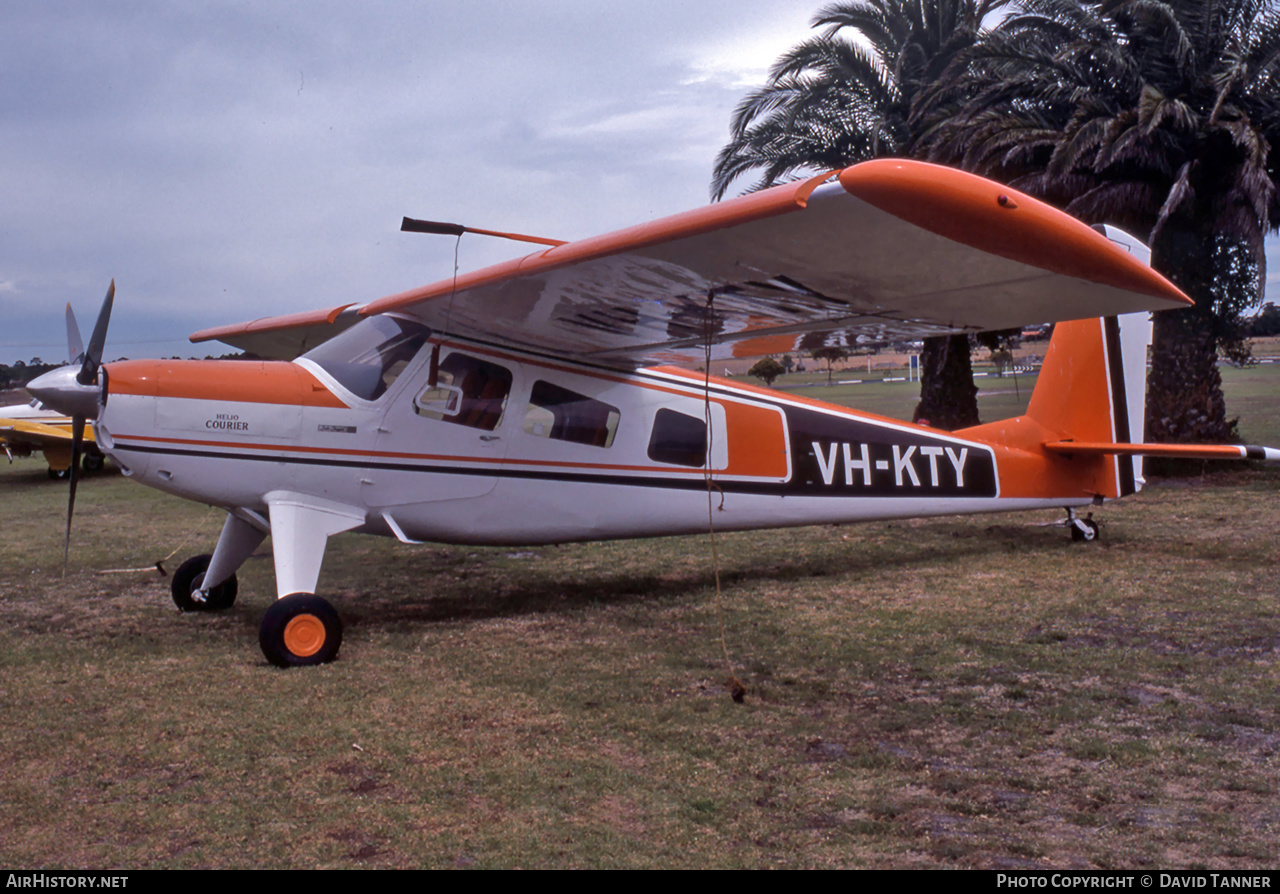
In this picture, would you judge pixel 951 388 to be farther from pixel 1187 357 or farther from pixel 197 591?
pixel 197 591

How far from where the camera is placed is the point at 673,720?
437 centimetres

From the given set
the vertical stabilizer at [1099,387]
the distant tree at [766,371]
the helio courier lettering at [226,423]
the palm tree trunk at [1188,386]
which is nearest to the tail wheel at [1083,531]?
the vertical stabilizer at [1099,387]

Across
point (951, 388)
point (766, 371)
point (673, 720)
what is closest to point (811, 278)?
point (673, 720)

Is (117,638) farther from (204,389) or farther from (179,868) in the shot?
(179,868)

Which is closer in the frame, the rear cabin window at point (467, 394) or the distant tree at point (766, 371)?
the rear cabin window at point (467, 394)

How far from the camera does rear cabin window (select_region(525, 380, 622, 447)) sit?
262 inches

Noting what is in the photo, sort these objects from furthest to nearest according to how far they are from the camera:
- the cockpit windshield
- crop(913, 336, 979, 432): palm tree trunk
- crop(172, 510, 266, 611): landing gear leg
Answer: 1. crop(913, 336, 979, 432): palm tree trunk
2. crop(172, 510, 266, 611): landing gear leg
3. the cockpit windshield

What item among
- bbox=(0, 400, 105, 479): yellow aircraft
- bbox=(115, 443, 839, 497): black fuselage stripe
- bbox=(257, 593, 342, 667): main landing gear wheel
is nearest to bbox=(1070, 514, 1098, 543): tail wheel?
bbox=(115, 443, 839, 497): black fuselage stripe

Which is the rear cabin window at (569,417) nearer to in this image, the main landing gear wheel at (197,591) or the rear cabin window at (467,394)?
the rear cabin window at (467,394)

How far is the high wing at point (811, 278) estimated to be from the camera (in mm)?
3721

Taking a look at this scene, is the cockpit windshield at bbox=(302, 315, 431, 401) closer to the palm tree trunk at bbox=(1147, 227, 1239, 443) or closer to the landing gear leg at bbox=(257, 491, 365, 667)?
the landing gear leg at bbox=(257, 491, 365, 667)

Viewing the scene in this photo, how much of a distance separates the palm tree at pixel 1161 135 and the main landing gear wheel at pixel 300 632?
36.2ft

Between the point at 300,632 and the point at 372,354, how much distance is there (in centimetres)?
188

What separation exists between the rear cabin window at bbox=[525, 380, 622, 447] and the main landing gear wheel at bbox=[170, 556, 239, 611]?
8.28ft
